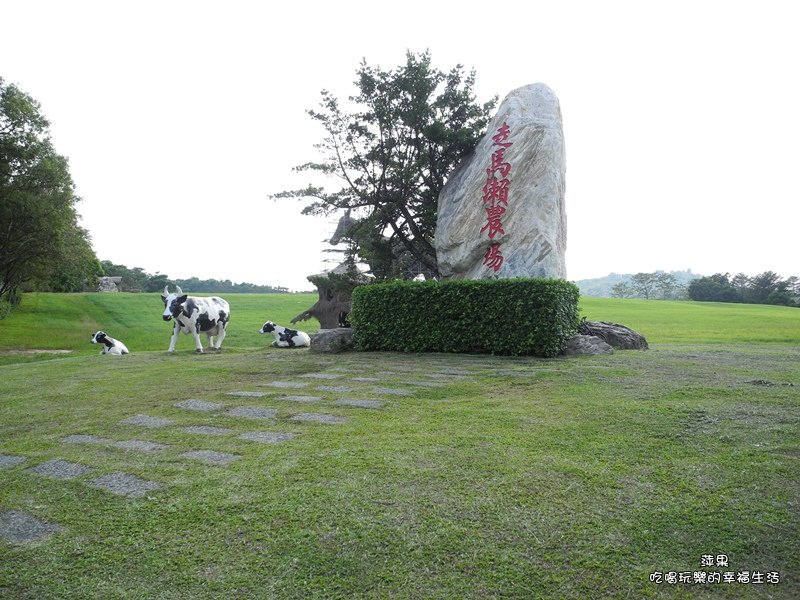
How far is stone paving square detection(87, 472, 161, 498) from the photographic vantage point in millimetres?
3525

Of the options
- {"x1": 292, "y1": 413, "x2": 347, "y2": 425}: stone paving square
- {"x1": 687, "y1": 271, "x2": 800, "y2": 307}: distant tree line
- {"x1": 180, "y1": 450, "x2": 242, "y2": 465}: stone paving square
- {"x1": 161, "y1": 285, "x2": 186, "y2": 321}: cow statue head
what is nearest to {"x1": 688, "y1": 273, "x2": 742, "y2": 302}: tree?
{"x1": 687, "y1": 271, "x2": 800, "y2": 307}: distant tree line

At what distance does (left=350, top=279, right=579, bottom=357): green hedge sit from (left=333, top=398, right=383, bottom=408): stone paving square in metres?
4.59

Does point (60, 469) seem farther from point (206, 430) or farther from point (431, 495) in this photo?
point (431, 495)

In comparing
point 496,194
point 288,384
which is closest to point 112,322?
point 496,194

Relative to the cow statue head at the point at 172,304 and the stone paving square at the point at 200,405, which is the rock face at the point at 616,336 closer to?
the stone paving square at the point at 200,405

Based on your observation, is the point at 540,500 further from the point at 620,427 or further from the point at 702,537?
the point at 620,427

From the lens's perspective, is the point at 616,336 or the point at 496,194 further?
the point at 496,194

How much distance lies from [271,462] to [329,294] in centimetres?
1545

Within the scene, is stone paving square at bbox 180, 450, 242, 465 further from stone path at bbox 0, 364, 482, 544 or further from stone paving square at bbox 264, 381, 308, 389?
stone paving square at bbox 264, 381, 308, 389

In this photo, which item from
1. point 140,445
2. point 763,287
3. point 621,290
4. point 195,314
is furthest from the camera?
point 621,290

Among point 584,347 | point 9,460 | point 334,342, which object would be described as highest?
point 584,347

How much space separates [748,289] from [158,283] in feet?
205

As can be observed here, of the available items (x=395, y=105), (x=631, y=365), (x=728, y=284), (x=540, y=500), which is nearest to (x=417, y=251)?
(x=395, y=105)

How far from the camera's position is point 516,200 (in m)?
12.3
